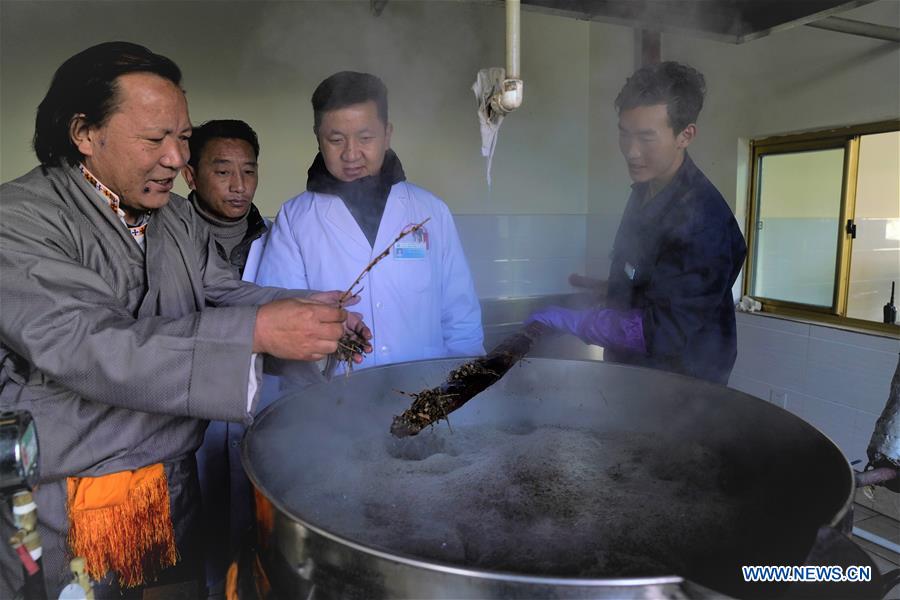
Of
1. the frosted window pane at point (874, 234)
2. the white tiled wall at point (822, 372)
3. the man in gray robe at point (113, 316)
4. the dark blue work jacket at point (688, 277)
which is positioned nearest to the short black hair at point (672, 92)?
the dark blue work jacket at point (688, 277)

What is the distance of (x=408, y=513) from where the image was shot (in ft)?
4.51

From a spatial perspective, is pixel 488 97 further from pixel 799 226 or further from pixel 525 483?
pixel 799 226

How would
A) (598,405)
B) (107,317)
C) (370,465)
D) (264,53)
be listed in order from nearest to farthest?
(107,317) < (370,465) < (598,405) < (264,53)

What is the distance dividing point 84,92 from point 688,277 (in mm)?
1738

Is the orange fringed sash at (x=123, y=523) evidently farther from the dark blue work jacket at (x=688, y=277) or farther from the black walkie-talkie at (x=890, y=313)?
the black walkie-talkie at (x=890, y=313)

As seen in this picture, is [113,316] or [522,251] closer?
[113,316]

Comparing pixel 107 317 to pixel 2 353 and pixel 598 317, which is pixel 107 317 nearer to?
pixel 2 353

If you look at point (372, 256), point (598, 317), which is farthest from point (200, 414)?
point (598, 317)

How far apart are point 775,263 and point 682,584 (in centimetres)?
348

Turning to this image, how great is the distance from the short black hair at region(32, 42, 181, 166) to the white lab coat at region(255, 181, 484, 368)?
0.84 m

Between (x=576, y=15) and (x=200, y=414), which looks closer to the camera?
(x=200, y=414)

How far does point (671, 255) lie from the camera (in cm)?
196

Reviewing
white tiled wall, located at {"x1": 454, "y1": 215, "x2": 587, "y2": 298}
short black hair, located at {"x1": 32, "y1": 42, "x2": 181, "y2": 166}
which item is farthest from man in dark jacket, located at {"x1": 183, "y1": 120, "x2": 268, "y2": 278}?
white tiled wall, located at {"x1": 454, "y1": 215, "x2": 587, "y2": 298}

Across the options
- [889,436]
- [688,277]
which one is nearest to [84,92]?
[688,277]
